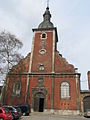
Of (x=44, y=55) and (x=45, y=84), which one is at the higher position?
(x=44, y=55)

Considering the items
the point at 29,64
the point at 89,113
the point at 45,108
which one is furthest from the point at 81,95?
the point at 29,64

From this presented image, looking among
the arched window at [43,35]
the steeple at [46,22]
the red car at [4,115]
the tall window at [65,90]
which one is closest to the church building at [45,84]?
the tall window at [65,90]

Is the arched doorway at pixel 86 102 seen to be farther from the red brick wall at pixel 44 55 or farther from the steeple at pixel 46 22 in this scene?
the steeple at pixel 46 22

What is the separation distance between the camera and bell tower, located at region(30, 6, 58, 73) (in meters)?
30.0

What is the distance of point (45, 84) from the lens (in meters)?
28.5

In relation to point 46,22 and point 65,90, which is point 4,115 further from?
point 46,22

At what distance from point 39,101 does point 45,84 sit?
3.00 metres

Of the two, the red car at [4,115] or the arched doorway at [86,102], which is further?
the arched doorway at [86,102]

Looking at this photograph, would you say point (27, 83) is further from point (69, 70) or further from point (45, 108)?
point (69, 70)

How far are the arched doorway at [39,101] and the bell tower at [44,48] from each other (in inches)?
163

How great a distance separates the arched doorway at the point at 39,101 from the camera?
1096 inches

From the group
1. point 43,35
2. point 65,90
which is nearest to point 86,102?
point 65,90

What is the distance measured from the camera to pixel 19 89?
1140 inches

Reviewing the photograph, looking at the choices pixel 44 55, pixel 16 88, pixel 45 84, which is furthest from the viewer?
pixel 44 55
